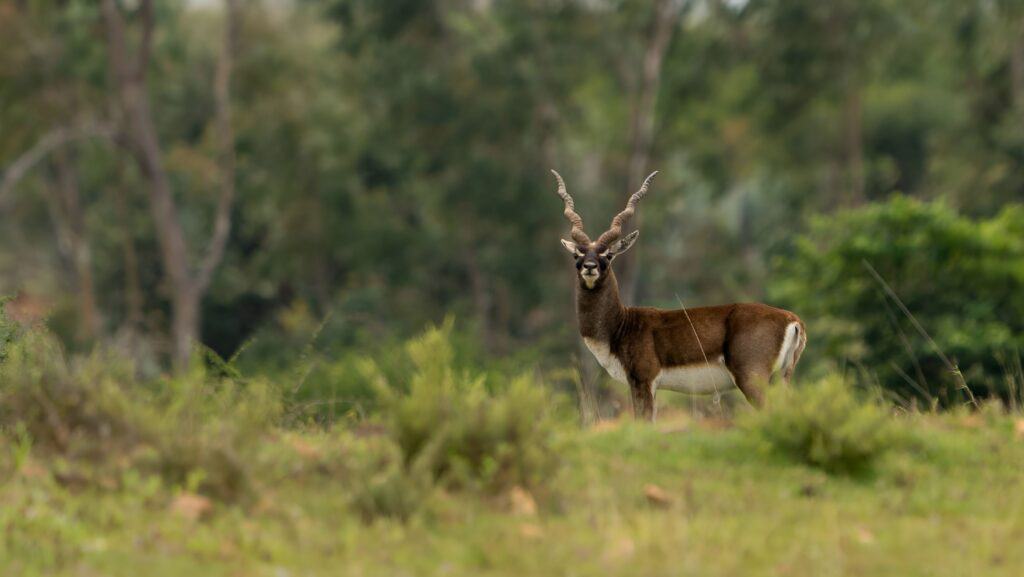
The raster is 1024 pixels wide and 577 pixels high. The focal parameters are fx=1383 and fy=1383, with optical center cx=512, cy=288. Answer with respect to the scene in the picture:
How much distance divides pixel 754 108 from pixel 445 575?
3940 cm

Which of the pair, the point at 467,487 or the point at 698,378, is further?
the point at 698,378

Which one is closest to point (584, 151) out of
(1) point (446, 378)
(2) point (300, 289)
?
(2) point (300, 289)

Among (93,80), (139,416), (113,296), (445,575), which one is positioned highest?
(93,80)

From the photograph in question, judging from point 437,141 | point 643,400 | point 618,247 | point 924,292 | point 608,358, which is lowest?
point 924,292

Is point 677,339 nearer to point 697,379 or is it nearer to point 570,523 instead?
point 697,379

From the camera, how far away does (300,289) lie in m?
47.1

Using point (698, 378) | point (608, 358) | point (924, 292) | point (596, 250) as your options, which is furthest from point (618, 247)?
point (924, 292)

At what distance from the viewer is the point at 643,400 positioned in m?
11.9

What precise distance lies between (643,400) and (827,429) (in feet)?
11.4

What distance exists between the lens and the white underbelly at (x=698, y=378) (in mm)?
11766

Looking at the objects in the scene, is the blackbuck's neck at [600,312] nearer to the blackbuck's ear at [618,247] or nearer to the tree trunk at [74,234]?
the blackbuck's ear at [618,247]

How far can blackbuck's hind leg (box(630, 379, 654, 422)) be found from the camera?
464 inches

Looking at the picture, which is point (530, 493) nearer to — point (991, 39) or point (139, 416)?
point (139, 416)

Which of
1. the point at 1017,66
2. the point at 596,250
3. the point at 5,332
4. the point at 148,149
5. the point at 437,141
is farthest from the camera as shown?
the point at 1017,66
